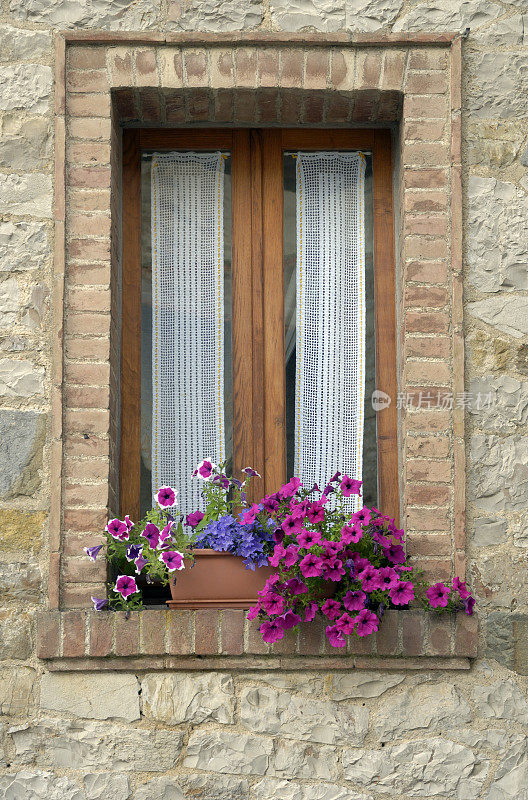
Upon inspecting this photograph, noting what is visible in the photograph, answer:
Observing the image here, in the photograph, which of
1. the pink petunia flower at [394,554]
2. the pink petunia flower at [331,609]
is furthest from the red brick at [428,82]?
the pink petunia flower at [331,609]

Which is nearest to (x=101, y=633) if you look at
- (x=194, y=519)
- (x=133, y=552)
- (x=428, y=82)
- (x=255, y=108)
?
(x=133, y=552)

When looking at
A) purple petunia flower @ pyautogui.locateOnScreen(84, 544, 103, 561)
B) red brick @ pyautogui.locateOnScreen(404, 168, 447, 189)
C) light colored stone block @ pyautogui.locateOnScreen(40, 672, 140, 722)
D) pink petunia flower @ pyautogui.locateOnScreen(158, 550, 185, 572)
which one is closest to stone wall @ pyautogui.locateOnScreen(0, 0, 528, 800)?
light colored stone block @ pyautogui.locateOnScreen(40, 672, 140, 722)

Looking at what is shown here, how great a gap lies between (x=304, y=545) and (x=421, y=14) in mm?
2159

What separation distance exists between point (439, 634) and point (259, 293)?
153cm

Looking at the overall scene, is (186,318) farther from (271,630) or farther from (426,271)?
(271,630)

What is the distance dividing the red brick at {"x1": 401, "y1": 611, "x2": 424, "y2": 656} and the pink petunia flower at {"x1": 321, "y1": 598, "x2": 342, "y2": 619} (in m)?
0.29

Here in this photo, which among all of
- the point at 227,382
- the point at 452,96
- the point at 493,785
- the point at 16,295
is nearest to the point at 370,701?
the point at 493,785

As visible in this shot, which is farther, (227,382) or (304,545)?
(227,382)

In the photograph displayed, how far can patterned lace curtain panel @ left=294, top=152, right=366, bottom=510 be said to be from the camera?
4.06 metres

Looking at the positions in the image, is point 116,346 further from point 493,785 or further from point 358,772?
point 493,785

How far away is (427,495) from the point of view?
3.78 m

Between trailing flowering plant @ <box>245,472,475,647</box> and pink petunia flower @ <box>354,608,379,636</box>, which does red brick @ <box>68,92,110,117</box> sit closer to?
trailing flowering plant @ <box>245,472,475,647</box>

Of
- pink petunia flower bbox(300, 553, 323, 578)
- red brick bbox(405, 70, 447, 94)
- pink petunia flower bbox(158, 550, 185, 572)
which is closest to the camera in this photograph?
pink petunia flower bbox(300, 553, 323, 578)

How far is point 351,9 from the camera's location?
4004 millimetres
